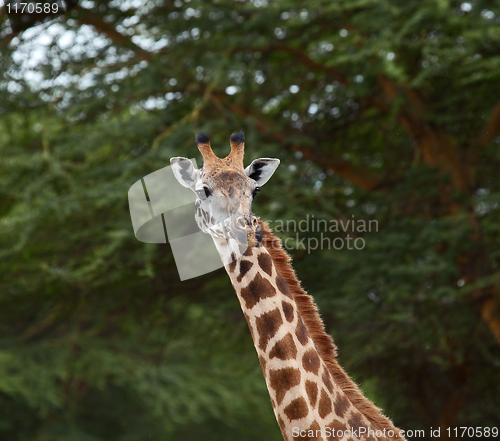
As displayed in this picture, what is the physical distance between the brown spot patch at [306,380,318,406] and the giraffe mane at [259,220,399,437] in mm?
344

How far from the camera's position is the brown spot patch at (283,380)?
12.3 ft

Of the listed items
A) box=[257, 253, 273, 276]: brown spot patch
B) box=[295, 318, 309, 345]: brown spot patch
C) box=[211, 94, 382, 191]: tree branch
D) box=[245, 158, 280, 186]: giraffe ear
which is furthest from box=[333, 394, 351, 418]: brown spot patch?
box=[211, 94, 382, 191]: tree branch

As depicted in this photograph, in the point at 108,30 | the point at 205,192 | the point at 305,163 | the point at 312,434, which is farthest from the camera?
the point at 108,30

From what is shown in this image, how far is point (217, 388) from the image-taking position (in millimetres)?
15188

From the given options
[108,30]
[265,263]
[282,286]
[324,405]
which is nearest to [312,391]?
[324,405]

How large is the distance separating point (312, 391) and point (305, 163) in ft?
18.3

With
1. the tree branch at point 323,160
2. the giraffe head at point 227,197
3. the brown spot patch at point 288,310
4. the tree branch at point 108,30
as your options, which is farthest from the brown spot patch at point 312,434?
the tree branch at point 108,30

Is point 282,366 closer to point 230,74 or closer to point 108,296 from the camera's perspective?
point 230,74

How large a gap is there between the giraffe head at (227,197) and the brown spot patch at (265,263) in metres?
0.10

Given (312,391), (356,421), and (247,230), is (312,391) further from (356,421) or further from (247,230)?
(247,230)

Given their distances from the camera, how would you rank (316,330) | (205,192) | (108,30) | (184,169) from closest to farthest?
(205,192)
(316,330)
(184,169)
(108,30)

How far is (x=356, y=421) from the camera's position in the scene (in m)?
3.93

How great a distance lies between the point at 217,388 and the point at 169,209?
8793 millimetres

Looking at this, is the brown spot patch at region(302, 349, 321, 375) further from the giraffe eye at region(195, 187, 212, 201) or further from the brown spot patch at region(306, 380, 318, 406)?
the giraffe eye at region(195, 187, 212, 201)
